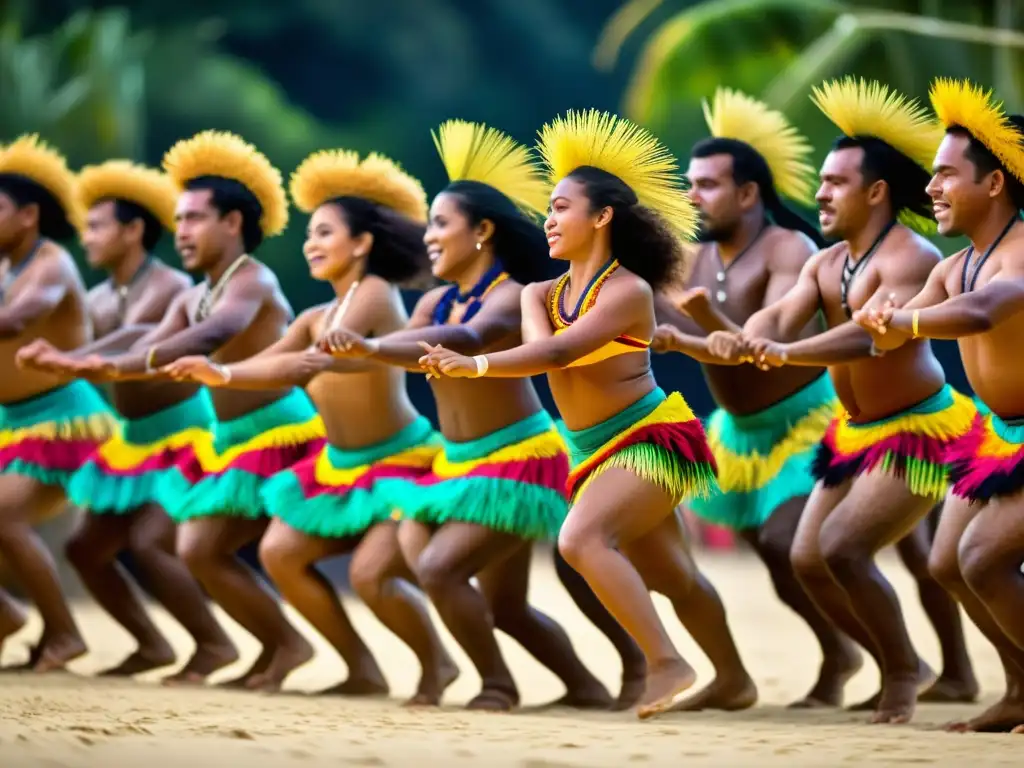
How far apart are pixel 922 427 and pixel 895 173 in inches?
30.9

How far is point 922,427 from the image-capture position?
195 inches

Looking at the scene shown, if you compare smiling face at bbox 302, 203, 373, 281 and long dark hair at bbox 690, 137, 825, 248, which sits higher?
long dark hair at bbox 690, 137, 825, 248

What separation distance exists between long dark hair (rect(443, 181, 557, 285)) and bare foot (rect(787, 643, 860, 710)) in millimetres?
1605

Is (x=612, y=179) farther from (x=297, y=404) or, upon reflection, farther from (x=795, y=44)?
(x=795, y=44)

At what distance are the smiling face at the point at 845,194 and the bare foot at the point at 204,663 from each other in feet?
8.87

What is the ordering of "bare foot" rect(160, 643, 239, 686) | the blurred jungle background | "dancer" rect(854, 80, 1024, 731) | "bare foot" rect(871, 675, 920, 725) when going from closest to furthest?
"dancer" rect(854, 80, 1024, 731)
"bare foot" rect(871, 675, 920, 725)
"bare foot" rect(160, 643, 239, 686)
the blurred jungle background

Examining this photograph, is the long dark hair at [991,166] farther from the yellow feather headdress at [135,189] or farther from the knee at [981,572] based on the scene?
the yellow feather headdress at [135,189]

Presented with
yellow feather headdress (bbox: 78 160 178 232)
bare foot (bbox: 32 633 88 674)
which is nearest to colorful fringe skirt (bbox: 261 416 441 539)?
bare foot (bbox: 32 633 88 674)

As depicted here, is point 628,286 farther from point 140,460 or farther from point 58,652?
point 58,652

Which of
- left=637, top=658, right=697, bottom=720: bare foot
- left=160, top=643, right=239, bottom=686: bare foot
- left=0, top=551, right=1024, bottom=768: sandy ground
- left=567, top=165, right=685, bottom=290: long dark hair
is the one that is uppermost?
left=567, top=165, right=685, bottom=290: long dark hair

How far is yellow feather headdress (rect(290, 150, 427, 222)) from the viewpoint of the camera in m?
5.88

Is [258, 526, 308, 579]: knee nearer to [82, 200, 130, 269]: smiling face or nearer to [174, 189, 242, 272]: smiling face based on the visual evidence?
[174, 189, 242, 272]: smiling face

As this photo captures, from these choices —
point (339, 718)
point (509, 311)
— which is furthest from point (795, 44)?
point (339, 718)

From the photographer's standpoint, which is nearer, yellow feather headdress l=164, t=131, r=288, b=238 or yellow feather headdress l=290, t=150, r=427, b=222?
yellow feather headdress l=290, t=150, r=427, b=222
